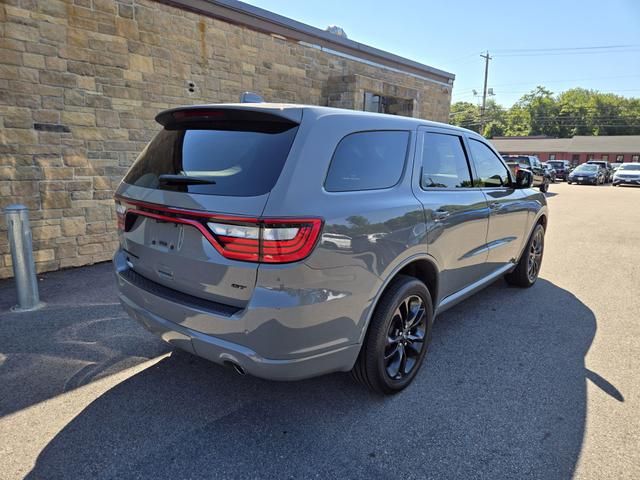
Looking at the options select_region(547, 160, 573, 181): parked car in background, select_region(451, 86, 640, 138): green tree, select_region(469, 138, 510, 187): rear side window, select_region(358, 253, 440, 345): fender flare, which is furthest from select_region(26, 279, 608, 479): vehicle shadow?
select_region(451, 86, 640, 138): green tree

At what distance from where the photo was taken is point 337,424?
8.64 ft

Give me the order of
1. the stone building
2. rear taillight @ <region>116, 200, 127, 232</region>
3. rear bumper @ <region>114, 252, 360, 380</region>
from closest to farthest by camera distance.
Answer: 1. rear bumper @ <region>114, 252, 360, 380</region>
2. rear taillight @ <region>116, 200, 127, 232</region>
3. the stone building

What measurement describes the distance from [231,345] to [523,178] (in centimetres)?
393

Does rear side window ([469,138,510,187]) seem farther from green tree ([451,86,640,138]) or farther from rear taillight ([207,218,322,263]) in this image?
green tree ([451,86,640,138])

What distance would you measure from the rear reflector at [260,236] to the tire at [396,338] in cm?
82

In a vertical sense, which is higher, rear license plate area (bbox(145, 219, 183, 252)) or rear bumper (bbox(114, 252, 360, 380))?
rear license plate area (bbox(145, 219, 183, 252))

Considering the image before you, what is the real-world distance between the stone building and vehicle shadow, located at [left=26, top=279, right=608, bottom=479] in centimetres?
357

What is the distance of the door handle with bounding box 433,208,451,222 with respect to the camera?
3.08 meters

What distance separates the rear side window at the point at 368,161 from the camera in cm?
244

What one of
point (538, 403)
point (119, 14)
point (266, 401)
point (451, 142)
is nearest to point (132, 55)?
point (119, 14)

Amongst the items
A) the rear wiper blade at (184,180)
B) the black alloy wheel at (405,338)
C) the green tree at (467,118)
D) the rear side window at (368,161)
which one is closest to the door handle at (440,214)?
the rear side window at (368,161)

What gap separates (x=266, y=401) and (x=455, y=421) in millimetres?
1221

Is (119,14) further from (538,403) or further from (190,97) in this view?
(538,403)

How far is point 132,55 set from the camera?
616 cm
